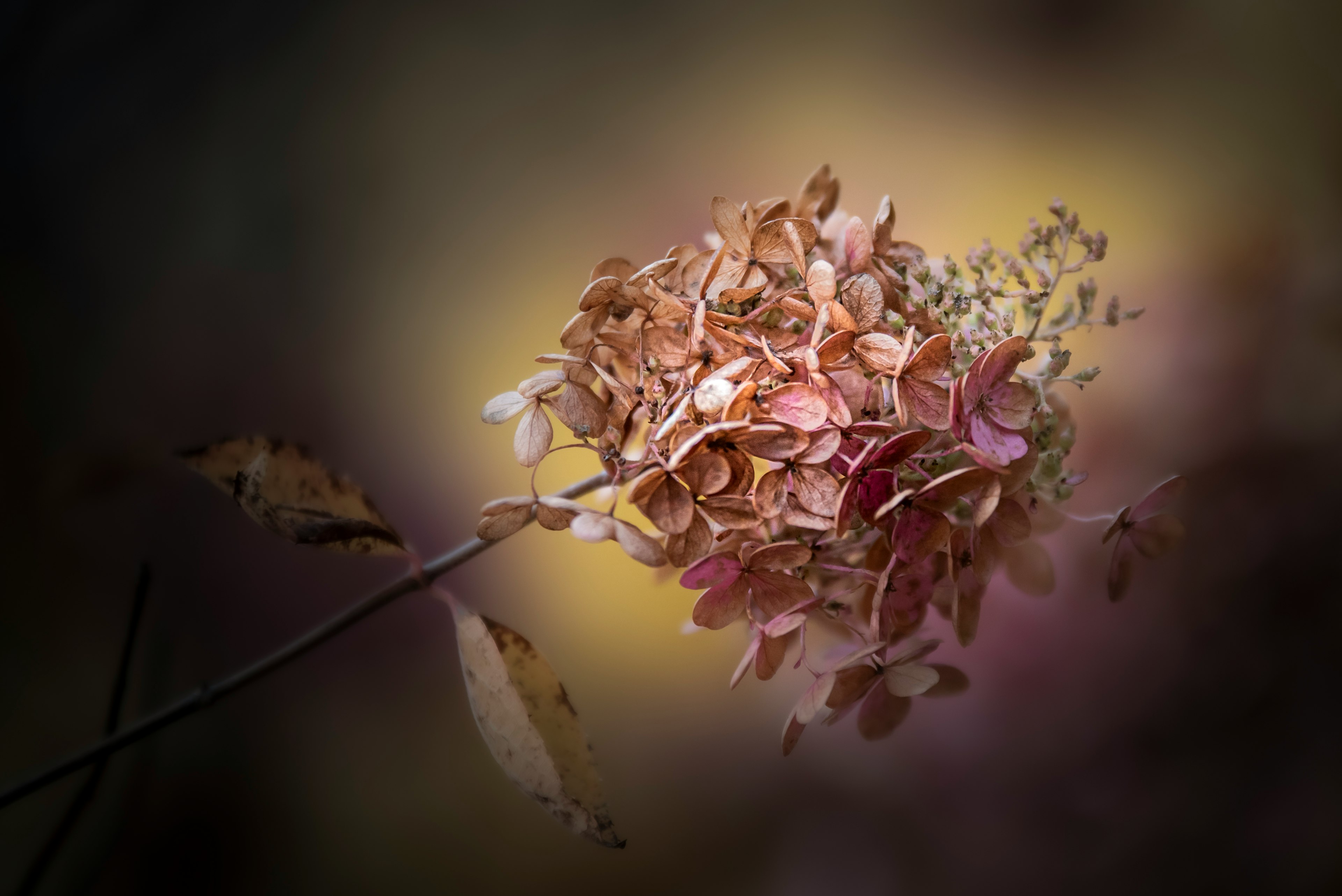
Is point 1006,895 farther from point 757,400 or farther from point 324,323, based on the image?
point 324,323

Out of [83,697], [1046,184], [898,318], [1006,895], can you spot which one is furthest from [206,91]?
[1006,895]

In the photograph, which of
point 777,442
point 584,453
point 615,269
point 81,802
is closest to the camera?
point 777,442

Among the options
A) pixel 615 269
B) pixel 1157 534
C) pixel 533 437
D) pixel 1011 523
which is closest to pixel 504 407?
pixel 533 437

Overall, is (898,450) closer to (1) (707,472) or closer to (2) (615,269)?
(1) (707,472)

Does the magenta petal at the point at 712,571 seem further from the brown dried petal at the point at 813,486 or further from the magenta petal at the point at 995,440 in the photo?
the magenta petal at the point at 995,440

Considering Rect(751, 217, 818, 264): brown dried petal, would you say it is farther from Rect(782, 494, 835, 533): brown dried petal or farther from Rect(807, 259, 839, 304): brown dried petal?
Rect(782, 494, 835, 533): brown dried petal
